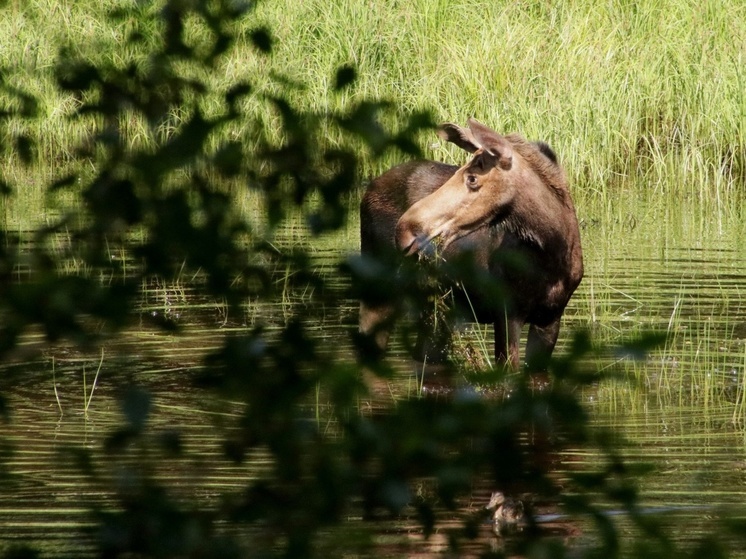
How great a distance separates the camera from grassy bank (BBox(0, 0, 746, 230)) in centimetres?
1438

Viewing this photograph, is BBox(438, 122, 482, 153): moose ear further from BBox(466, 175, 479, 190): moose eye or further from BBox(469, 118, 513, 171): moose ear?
BBox(466, 175, 479, 190): moose eye

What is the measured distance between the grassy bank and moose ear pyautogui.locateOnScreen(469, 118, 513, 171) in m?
5.78

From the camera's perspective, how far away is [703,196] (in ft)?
47.6

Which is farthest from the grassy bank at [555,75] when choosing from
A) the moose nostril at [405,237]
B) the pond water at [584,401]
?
the moose nostril at [405,237]

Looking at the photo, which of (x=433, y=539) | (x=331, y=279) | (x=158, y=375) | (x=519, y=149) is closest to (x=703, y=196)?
(x=519, y=149)

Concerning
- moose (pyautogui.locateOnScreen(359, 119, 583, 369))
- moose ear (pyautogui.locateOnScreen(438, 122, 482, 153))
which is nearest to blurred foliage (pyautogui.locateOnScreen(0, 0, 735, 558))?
moose (pyautogui.locateOnScreen(359, 119, 583, 369))

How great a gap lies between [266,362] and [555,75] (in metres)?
13.1

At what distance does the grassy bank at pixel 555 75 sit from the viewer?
1438 centimetres

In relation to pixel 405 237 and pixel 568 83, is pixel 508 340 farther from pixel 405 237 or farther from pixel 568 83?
pixel 568 83

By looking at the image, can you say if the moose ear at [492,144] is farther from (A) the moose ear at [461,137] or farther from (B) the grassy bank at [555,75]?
(B) the grassy bank at [555,75]

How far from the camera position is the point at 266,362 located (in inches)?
79.2

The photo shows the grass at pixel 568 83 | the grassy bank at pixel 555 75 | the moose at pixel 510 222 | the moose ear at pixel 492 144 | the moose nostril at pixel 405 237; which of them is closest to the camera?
the moose nostril at pixel 405 237

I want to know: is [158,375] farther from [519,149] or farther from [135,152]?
[135,152]

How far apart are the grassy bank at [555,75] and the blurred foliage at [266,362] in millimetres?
11359
